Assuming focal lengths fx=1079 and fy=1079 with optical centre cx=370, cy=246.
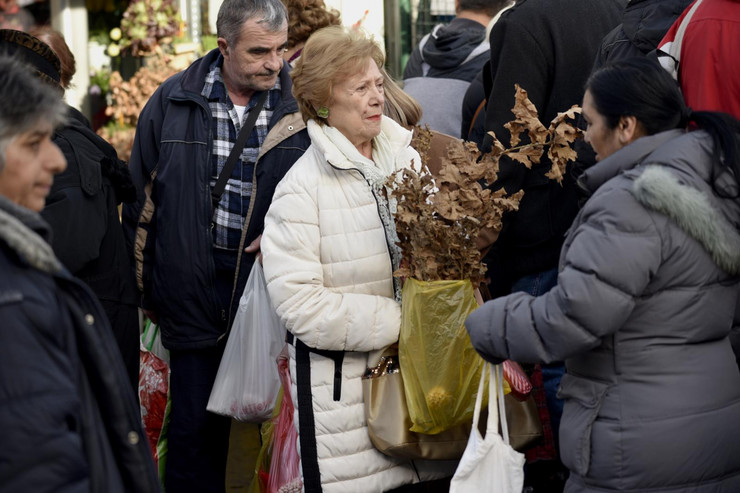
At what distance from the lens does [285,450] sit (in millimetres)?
3971

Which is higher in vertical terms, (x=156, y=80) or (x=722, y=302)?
(x=722, y=302)

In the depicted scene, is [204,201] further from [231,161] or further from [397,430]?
[397,430]

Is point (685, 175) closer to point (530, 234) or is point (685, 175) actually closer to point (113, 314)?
point (530, 234)

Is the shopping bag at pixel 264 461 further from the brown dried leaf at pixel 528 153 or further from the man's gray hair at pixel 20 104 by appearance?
the man's gray hair at pixel 20 104

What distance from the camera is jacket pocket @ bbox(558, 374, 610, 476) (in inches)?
118

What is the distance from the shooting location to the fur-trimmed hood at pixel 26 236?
2.25m

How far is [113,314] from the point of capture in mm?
3924

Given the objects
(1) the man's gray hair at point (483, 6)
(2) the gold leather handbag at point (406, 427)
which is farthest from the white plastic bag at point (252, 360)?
(1) the man's gray hair at point (483, 6)

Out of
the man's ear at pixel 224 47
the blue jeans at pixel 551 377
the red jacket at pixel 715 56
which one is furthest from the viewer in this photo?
the man's ear at pixel 224 47

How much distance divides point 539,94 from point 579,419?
1675 mm

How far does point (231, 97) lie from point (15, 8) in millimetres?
4603

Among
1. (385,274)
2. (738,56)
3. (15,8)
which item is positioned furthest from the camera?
(15,8)

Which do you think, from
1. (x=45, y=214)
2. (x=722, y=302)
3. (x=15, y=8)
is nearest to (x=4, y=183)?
(x=45, y=214)

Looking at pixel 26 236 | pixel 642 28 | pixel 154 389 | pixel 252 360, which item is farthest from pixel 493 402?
pixel 154 389
